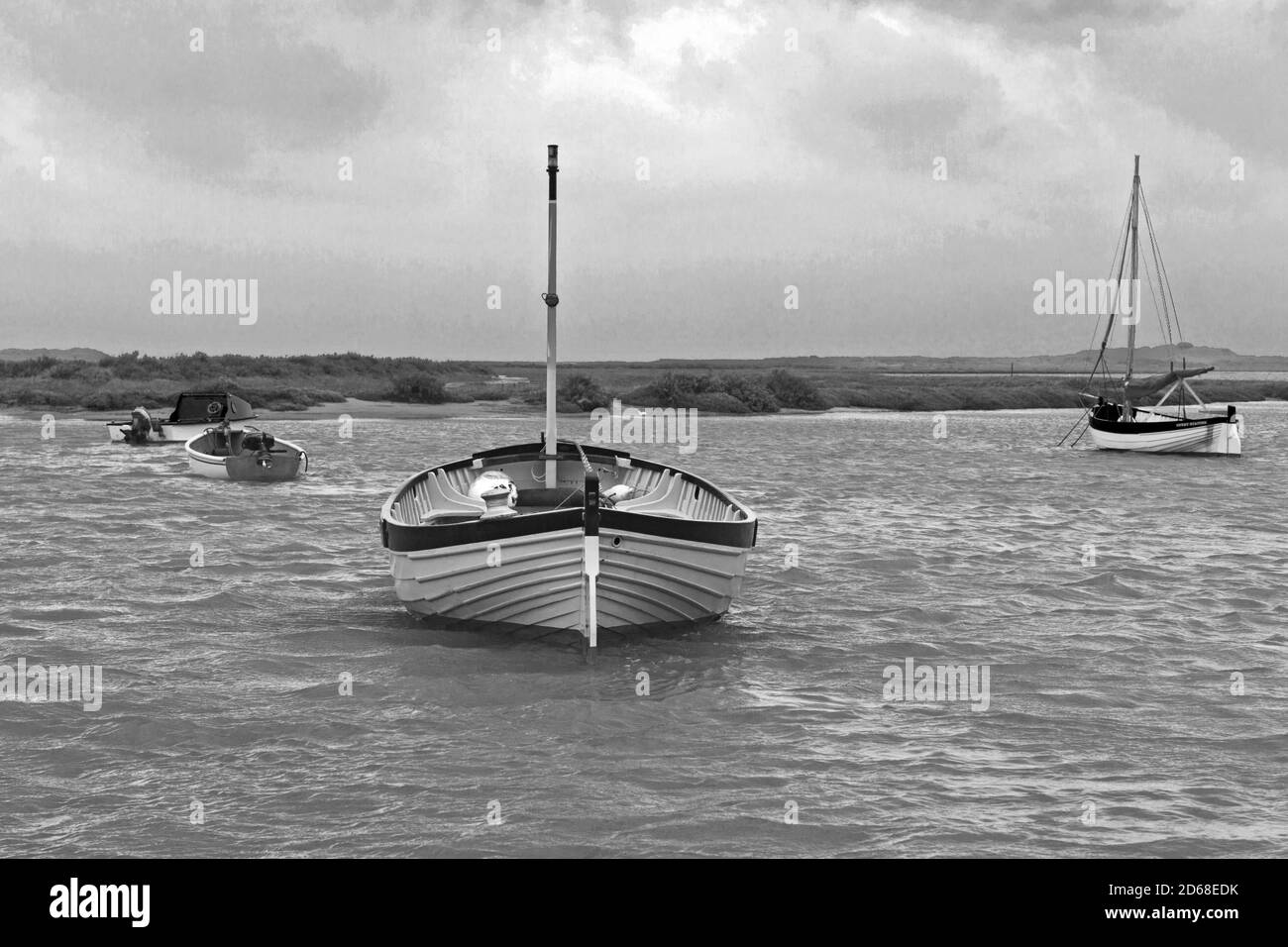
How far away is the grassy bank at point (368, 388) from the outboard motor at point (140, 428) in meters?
23.4

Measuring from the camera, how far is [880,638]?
14.6 m

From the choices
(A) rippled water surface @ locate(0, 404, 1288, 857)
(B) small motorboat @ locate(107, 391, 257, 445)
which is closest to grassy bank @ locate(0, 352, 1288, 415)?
(B) small motorboat @ locate(107, 391, 257, 445)

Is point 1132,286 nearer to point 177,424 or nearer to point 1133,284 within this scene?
point 1133,284

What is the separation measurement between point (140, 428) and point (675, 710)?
127ft

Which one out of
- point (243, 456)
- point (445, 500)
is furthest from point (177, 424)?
point (445, 500)

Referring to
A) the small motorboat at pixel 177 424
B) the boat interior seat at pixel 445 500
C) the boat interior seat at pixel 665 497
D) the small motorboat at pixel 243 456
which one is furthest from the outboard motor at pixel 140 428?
the boat interior seat at pixel 665 497

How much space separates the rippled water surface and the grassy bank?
52076 millimetres

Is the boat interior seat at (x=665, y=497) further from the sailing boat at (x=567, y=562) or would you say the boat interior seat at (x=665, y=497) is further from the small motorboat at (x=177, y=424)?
the small motorboat at (x=177, y=424)

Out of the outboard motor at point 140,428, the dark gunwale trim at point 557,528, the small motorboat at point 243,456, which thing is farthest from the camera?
the outboard motor at point 140,428

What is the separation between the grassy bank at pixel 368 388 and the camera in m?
73.2

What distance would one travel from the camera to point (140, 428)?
45406 millimetres

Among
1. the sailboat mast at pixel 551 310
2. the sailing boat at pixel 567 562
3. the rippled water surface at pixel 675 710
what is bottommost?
the rippled water surface at pixel 675 710

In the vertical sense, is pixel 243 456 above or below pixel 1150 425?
below

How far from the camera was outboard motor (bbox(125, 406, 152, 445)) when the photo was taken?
45.2 metres
